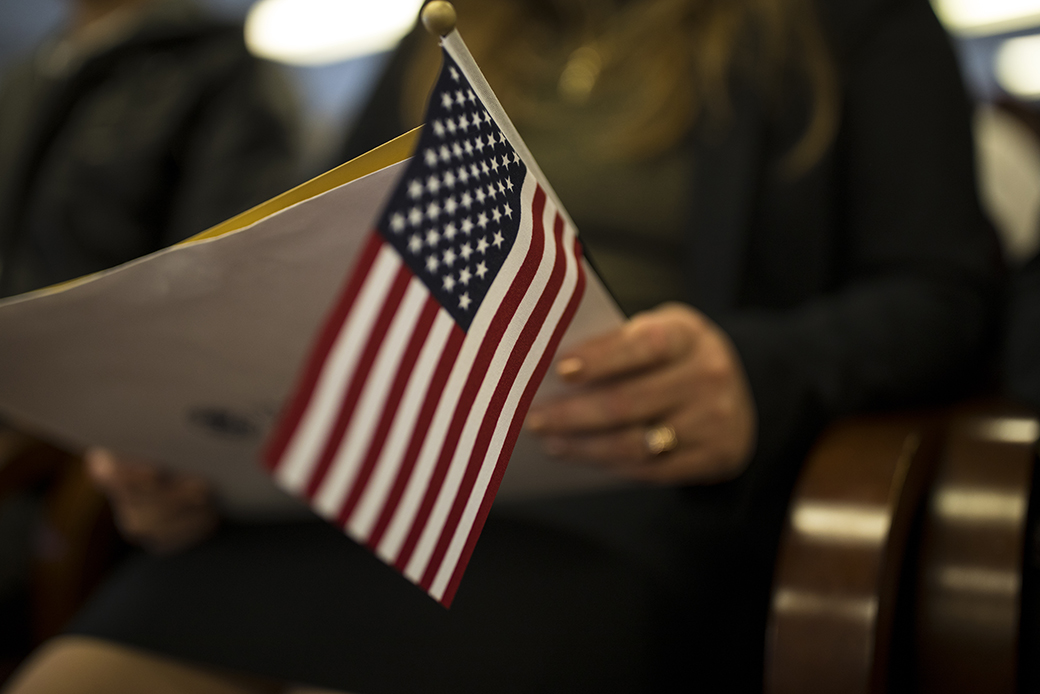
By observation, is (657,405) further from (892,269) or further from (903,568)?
(892,269)

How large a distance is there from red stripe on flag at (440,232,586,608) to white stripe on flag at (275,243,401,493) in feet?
0.24

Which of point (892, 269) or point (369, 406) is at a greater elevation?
point (369, 406)

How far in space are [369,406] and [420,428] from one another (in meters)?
0.03

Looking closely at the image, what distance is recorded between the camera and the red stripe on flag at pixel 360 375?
0.26 meters

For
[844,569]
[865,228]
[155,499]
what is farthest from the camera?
[865,228]

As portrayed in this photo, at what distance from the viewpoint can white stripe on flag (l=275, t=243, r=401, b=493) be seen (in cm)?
25

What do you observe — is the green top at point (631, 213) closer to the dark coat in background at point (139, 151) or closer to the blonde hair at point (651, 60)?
the blonde hair at point (651, 60)

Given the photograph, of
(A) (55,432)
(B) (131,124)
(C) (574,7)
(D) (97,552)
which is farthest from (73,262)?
(C) (574,7)

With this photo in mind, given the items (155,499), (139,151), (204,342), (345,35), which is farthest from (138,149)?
(345,35)

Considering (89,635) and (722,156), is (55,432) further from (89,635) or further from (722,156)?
(722,156)

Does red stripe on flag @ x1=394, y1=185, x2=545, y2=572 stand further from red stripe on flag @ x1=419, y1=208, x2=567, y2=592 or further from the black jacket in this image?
the black jacket

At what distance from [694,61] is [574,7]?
189mm

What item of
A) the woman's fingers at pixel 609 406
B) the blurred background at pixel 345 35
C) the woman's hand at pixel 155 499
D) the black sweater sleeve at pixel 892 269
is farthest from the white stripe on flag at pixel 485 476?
the blurred background at pixel 345 35

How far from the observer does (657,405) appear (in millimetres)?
448
